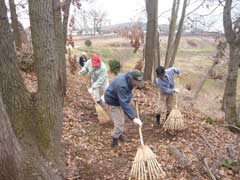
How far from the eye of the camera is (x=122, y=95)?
6.32 meters

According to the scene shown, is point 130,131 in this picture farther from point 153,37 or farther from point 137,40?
point 137,40

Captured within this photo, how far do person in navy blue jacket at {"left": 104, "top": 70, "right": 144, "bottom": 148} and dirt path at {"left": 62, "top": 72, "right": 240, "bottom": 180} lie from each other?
2.08ft

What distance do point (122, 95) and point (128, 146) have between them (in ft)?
5.25

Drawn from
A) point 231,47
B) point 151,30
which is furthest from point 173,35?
point 231,47

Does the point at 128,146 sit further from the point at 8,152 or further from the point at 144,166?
the point at 8,152

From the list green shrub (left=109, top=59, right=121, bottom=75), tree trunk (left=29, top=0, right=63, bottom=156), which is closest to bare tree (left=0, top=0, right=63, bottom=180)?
tree trunk (left=29, top=0, right=63, bottom=156)

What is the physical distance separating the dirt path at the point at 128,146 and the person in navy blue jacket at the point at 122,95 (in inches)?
24.9

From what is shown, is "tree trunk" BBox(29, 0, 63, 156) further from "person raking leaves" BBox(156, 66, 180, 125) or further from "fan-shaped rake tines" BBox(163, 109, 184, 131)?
"fan-shaped rake tines" BBox(163, 109, 184, 131)

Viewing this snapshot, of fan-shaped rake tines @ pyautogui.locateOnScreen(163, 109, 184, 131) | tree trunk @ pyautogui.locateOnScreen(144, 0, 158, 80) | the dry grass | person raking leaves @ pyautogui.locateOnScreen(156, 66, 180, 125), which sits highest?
tree trunk @ pyautogui.locateOnScreen(144, 0, 158, 80)

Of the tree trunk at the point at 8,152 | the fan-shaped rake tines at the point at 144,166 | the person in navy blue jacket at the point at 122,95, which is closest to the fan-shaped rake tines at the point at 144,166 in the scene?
the fan-shaped rake tines at the point at 144,166

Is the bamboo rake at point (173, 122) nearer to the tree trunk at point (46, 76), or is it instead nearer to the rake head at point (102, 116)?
the rake head at point (102, 116)

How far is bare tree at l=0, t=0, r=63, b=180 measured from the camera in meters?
4.37

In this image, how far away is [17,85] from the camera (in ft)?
15.1

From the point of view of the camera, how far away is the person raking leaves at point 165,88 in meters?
8.30
